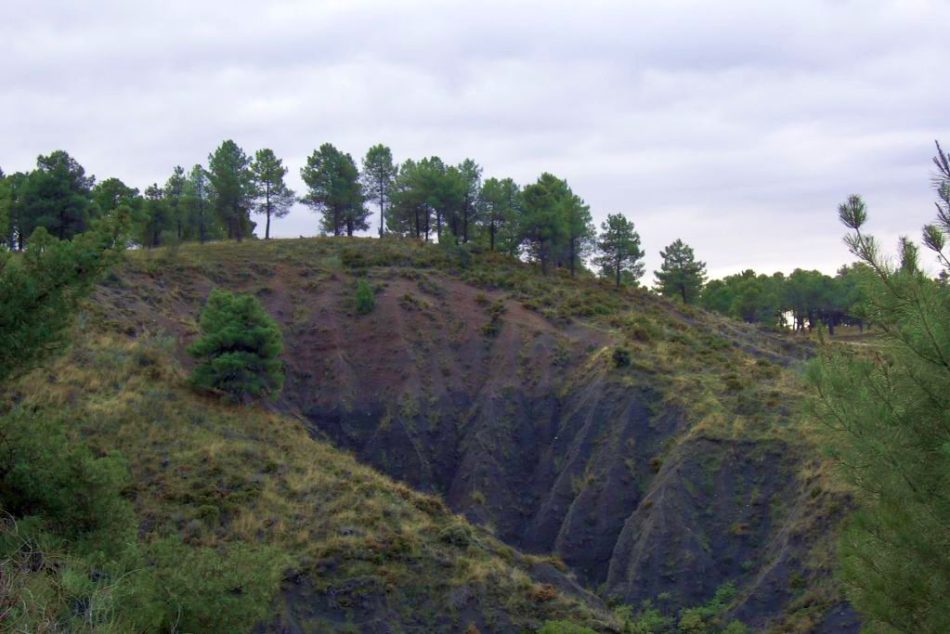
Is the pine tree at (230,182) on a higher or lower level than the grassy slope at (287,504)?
higher

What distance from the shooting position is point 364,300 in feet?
186

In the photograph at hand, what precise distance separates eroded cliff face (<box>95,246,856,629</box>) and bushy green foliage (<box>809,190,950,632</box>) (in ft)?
60.2

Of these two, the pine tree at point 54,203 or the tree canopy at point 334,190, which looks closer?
the pine tree at point 54,203

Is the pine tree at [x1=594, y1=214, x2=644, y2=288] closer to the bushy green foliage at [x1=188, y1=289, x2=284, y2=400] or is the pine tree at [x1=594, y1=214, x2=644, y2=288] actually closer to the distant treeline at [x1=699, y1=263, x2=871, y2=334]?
the distant treeline at [x1=699, y1=263, x2=871, y2=334]

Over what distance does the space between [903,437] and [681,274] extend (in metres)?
65.5

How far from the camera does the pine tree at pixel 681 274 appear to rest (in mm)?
76000

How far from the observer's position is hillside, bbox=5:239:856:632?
2953cm

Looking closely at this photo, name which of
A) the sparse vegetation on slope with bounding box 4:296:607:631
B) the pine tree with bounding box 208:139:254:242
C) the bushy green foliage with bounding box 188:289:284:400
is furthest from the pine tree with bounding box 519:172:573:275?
the sparse vegetation on slope with bounding box 4:296:607:631

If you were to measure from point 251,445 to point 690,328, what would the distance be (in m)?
33.9

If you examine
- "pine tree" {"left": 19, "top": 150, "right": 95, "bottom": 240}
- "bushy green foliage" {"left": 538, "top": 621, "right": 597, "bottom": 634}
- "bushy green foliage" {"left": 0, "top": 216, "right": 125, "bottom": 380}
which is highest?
"pine tree" {"left": 19, "top": 150, "right": 95, "bottom": 240}

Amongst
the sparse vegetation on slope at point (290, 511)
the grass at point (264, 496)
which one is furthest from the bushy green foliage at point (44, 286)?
the grass at point (264, 496)

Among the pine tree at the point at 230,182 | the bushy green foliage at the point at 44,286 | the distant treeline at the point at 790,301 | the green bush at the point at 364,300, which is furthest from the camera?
the distant treeline at the point at 790,301

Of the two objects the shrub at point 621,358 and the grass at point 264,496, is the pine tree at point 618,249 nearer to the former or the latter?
the shrub at point 621,358

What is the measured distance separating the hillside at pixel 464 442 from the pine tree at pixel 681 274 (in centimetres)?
875
